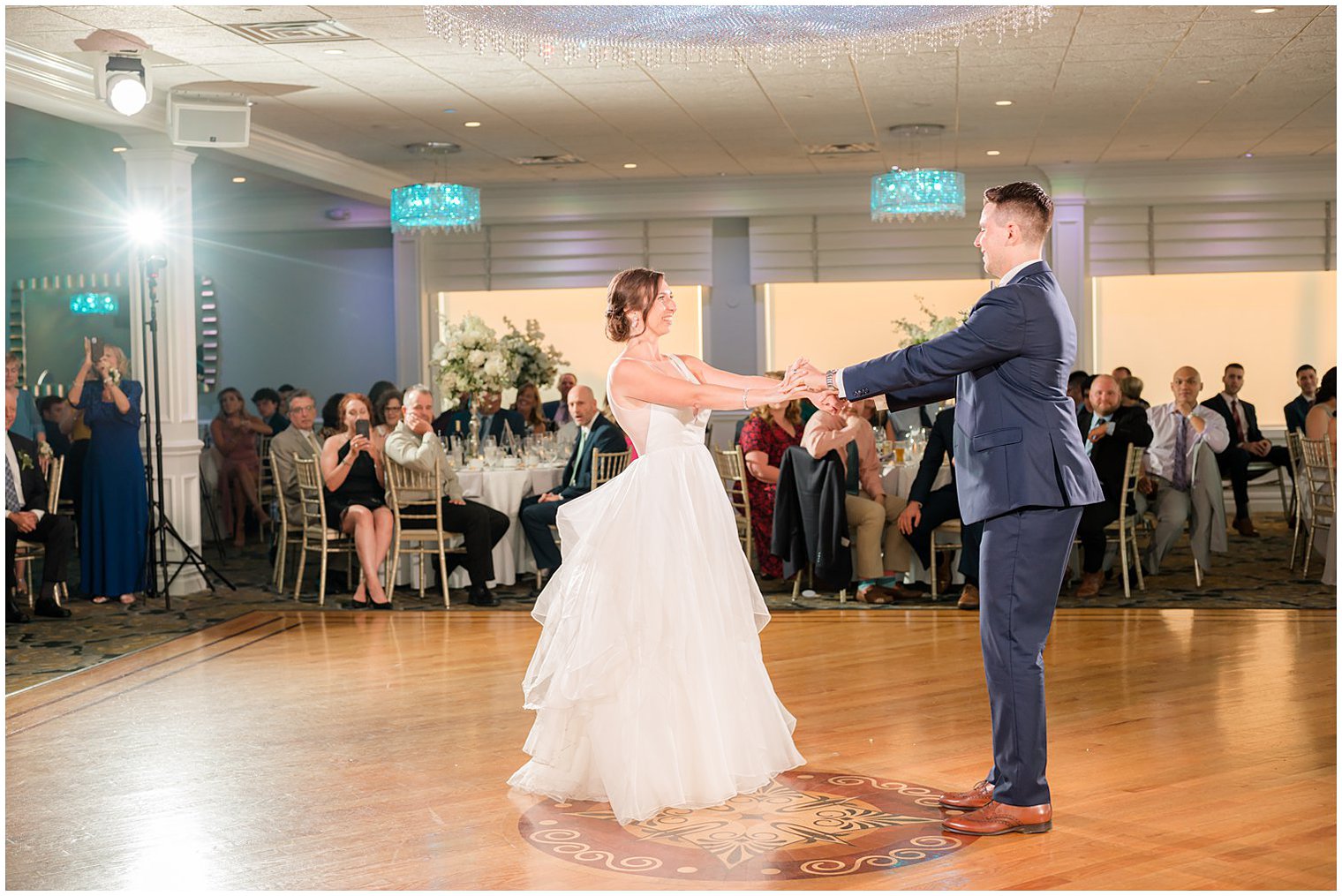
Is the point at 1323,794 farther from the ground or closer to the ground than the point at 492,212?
closer to the ground

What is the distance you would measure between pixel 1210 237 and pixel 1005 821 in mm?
10718

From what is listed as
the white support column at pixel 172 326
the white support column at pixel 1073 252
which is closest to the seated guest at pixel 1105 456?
the white support column at pixel 1073 252

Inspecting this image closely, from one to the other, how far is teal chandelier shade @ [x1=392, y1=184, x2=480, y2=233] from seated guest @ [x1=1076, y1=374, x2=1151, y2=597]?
4821 millimetres

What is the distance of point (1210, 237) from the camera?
42.9ft

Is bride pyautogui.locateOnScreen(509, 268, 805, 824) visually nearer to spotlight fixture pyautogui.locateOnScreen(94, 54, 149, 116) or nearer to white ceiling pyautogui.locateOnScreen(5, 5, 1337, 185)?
white ceiling pyautogui.locateOnScreen(5, 5, 1337, 185)

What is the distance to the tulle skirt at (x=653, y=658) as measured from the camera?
12.9 ft

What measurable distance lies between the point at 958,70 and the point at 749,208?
17.4 ft

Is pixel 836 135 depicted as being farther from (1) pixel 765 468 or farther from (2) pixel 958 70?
(1) pixel 765 468

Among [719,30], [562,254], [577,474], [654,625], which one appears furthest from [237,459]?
[654,625]

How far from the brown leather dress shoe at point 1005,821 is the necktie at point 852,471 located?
4.11 metres

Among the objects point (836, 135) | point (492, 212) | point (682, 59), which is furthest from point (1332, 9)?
point (492, 212)

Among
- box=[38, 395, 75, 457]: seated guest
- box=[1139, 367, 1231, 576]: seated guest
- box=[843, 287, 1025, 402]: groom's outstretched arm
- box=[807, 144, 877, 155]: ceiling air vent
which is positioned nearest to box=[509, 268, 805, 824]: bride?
box=[843, 287, 1025, 402]: groom's outstretched arm

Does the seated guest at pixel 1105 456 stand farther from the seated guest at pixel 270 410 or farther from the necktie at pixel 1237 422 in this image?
the seated guest at pixel 270 410

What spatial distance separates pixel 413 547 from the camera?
8.20 m
